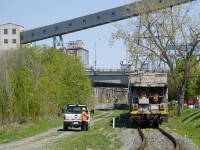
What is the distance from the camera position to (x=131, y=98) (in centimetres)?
3575

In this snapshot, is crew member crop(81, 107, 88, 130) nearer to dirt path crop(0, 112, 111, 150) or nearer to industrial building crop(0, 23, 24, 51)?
dirt path crop(0, 112, 111, 150)

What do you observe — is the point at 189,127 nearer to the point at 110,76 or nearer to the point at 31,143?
the point at 31,143

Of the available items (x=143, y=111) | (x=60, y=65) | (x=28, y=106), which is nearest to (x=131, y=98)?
(x=143, y=111)

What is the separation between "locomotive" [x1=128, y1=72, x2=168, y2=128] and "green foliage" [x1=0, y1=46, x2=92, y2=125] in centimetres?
914

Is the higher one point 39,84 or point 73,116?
point 39,84

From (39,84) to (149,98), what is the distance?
1512 centimetres

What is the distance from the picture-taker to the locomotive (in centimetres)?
3500

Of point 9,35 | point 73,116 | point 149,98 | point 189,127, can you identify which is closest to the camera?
point 73,116

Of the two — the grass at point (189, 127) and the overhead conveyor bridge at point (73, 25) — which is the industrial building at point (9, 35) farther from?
the grass at point (189, 127)

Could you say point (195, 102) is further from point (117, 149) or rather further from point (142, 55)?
point (117, 149)

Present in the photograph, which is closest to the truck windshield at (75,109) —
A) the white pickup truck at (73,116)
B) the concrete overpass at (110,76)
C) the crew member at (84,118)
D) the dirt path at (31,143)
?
the white pickup truck at (73,116)

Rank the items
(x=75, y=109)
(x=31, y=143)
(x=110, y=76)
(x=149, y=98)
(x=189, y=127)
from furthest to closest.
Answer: (x=110, y=76), (x=189, y=127), (x=149, y=98), (x=75, y=109), (x=31, y=143)

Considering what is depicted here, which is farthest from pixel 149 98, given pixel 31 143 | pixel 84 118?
pixel 31 143

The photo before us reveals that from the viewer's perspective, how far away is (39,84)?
46.5 metres
